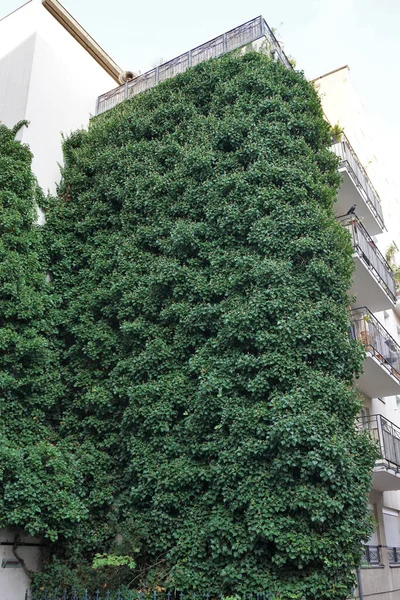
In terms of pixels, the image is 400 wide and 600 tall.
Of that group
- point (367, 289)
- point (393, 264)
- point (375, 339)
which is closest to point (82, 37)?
point (367, 289)

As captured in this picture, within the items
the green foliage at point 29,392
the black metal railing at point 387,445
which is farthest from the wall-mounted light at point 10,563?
the black metal railing at point 387,445

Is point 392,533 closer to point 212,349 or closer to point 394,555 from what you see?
point 394,555

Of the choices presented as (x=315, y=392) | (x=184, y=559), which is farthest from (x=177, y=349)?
(x=184, y=559)

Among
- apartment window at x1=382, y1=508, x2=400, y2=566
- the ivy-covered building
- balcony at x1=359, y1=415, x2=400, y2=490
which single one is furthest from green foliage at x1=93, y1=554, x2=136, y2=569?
apartment window at x1=382, y1=508, x2=400, y2=566

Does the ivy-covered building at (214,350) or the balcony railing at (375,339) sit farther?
the balcony railing at (375,339)

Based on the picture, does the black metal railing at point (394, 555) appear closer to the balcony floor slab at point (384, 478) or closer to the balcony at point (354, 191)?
the balcony floor slab at point (384, 478)
